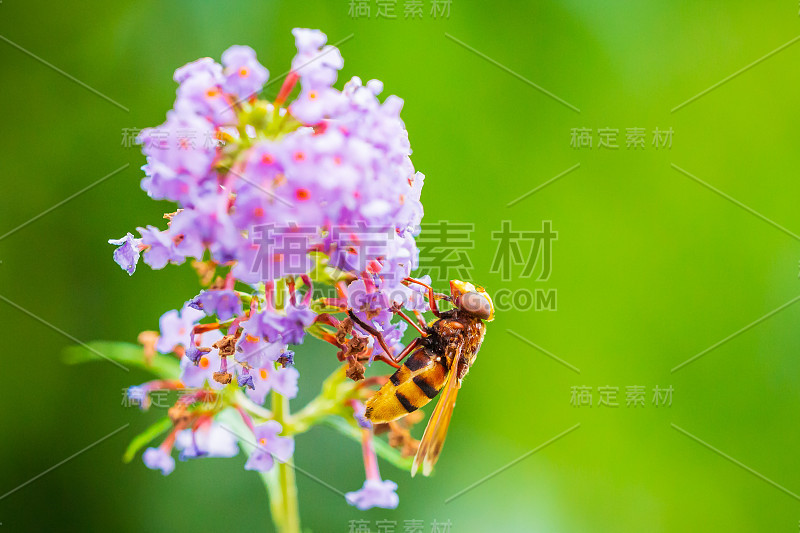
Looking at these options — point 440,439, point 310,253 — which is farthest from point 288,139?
→ point 440,439

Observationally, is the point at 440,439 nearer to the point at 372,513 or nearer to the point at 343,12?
the point at 372,513

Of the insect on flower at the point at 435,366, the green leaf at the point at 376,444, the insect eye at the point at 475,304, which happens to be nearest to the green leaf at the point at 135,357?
the green leaf at the point at 376,444

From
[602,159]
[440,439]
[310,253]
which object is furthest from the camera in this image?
[602,159]

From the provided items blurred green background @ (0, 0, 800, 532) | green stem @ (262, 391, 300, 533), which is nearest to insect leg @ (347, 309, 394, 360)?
green stem @ (262, 391, 300, 533)

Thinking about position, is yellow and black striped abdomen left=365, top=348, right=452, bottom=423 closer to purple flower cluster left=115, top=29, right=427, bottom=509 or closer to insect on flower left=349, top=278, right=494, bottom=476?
insect on flower left=349, top=278, right=494, bottom=476

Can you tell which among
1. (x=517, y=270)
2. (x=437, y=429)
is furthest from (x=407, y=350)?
(x=517, y=270)

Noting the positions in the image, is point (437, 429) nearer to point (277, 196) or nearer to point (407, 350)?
point (407, 350)

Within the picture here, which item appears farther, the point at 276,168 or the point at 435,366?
the point at 435,366
